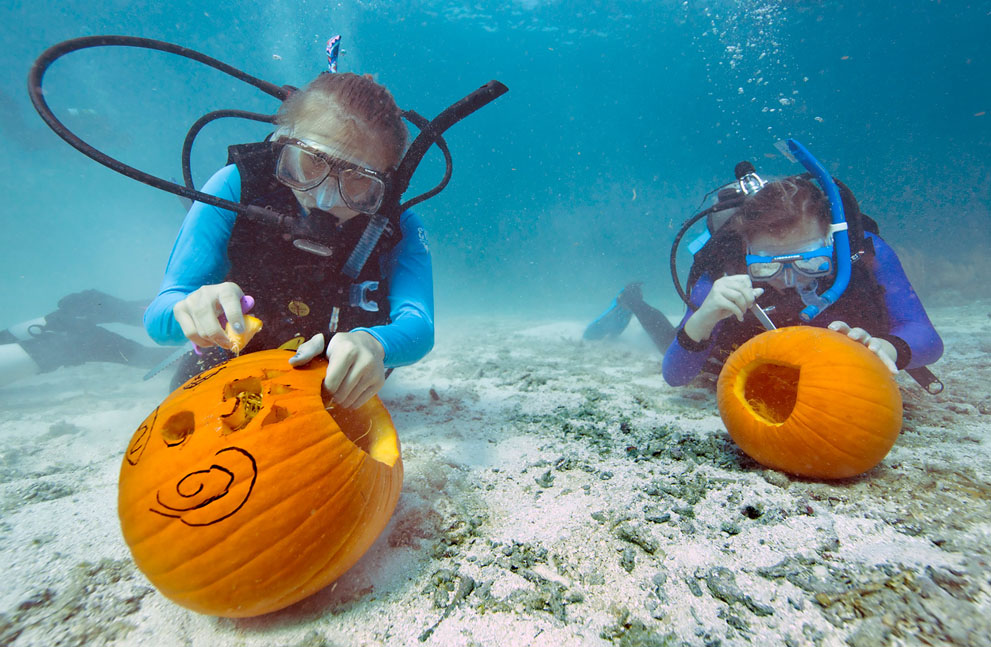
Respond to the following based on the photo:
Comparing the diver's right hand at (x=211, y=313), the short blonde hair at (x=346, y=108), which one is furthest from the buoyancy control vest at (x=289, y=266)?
the diver's right hand at (x=211, y=313)

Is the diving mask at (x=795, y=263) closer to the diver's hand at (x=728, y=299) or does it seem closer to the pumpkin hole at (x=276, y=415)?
the diver's hand at (x=728, y=299)

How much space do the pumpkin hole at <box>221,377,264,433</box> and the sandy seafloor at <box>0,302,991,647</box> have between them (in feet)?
2.24

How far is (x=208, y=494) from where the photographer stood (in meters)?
1.07

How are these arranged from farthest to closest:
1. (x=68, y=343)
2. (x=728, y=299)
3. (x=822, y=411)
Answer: (x=68, y=343)
(x=728, y=299)
(x=822, y=411)

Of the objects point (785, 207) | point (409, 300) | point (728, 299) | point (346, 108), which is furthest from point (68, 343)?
point (785, 207)

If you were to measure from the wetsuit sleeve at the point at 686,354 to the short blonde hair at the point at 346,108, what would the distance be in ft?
9.42

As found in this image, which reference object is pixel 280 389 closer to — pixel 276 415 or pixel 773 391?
pixel 276 415

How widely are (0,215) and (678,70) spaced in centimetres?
8735

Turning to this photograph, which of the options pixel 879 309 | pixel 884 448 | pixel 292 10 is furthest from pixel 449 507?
pixel 292 10

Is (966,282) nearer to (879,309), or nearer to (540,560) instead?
(879,309)

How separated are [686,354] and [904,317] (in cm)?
175

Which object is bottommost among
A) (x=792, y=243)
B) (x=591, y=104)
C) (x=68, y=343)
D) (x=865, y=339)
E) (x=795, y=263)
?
(x=68, y=343)

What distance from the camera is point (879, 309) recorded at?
313 centimetres

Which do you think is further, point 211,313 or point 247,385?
point 211,313
